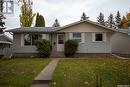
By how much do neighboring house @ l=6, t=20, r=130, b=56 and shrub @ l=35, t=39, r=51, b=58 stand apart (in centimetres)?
175

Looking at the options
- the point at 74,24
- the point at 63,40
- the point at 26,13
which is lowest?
the point at 63,40

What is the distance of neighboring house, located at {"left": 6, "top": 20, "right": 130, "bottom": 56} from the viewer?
29.0m

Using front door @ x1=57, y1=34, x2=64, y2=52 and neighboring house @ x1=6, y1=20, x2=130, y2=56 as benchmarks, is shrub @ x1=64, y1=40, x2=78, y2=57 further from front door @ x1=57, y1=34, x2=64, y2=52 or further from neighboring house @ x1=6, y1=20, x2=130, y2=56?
front door @ x1=57, y1=34, x2=64, y2=52

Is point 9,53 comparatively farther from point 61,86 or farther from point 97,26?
point 61,86

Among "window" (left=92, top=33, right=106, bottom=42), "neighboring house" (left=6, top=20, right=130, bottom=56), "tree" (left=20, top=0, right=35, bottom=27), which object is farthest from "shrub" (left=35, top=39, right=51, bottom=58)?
"tree" (left=20, top=0, right=35, bottom=27)

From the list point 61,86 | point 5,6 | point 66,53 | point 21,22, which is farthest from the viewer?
point 21,22

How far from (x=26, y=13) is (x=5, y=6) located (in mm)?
30552

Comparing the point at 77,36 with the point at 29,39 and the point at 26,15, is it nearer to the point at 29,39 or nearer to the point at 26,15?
the point at 29,39

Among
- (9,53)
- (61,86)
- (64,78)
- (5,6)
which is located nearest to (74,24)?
(9,53)

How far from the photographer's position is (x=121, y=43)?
35000mm

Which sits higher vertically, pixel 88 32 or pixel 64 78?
pixel 88 32

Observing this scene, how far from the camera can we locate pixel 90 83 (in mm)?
11836

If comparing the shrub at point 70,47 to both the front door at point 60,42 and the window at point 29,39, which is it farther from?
the window at point 29,39

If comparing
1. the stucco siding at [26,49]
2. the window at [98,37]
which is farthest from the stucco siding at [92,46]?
the stucco siding at [26,49]
